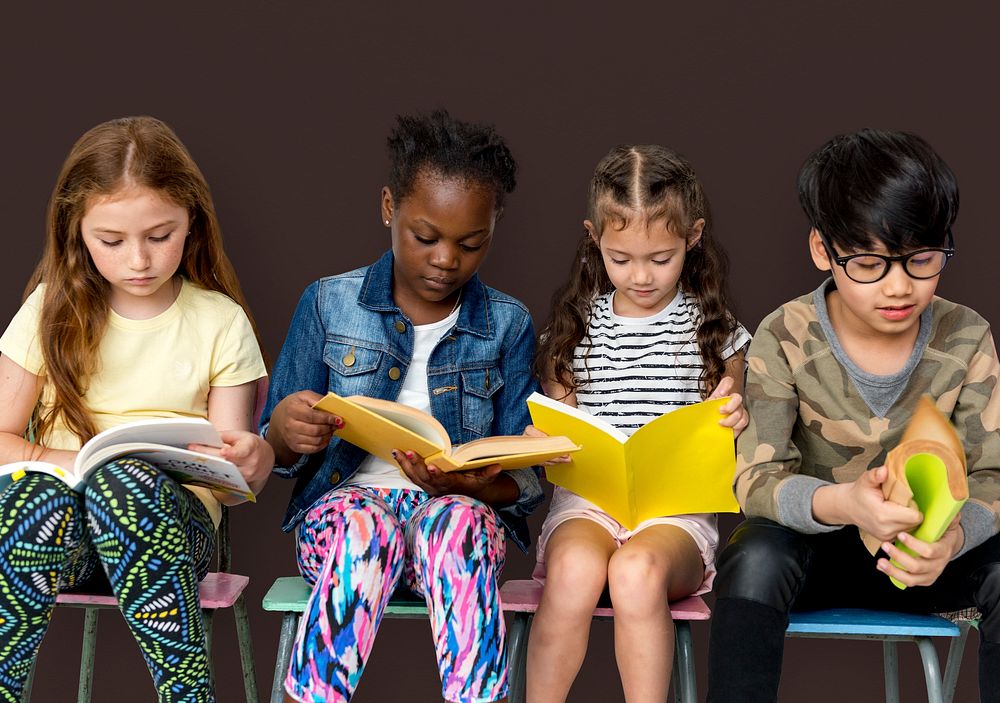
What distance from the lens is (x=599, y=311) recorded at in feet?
8.35

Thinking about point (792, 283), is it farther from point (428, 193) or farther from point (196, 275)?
point (196, 275)

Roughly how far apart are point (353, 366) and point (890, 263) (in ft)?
3.30

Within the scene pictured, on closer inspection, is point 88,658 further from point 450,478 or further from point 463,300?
point 463,300

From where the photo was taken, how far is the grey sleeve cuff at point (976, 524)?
202cm

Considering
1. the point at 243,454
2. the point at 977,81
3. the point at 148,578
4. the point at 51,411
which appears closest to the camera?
the point at 148,578

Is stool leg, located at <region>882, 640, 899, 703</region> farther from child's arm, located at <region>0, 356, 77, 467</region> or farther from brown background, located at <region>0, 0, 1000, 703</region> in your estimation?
child's arm, located at <region>0, 356, 77, 467</region>

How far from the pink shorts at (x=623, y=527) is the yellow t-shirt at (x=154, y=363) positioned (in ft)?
2.04

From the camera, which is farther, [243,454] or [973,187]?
[973,187]

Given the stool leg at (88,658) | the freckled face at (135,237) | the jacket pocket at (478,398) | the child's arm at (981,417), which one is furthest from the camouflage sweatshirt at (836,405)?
the stool leg at (88,658)

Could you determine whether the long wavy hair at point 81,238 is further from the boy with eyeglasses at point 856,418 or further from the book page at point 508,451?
the boy with eyeglasses at point 856,418

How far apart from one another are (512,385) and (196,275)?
65cm

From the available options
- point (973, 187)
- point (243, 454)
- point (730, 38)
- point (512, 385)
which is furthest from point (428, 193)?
point (973, 187)

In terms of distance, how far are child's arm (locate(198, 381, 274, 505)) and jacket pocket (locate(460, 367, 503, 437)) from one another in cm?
39

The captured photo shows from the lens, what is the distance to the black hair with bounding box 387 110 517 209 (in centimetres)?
236
